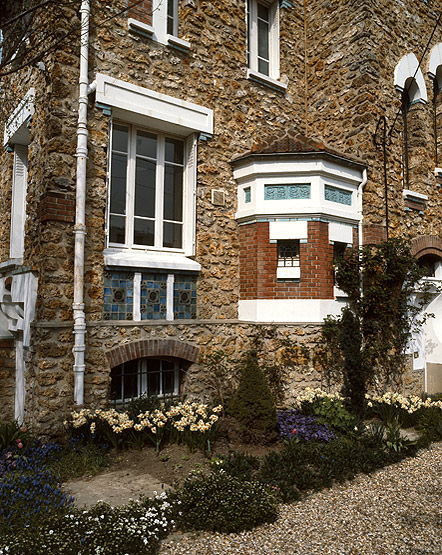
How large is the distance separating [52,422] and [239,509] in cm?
287

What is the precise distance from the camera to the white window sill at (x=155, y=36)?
658 cm

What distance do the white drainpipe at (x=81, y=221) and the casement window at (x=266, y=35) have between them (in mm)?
3814

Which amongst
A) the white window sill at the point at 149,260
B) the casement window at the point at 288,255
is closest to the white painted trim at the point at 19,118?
the white window sill at the point at 149,260

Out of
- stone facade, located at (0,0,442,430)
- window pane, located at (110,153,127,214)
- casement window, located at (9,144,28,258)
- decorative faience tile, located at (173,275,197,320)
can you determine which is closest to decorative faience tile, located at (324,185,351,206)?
stone facade, located at (0,0,442,430)

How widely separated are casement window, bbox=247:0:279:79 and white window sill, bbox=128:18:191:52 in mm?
1988

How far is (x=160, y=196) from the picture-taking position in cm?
703

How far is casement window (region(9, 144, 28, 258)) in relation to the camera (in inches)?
296

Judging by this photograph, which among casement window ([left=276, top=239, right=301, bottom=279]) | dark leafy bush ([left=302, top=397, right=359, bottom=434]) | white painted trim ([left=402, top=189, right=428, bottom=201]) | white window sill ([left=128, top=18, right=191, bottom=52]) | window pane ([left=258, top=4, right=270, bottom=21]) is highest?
window pane ([left=258, top=4, right=270, bottom=21])

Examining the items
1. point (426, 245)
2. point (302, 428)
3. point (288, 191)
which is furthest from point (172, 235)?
point (426, 245)

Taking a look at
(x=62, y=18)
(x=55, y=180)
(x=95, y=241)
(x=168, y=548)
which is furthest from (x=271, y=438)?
(x=62, y=18)

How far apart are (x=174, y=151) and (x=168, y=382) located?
3840 millimetres

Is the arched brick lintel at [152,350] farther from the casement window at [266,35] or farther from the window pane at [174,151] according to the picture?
the casement window at [266,35]

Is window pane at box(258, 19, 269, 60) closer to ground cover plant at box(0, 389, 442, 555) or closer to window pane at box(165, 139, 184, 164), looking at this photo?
window pane at box(165, 139, 184, 164)

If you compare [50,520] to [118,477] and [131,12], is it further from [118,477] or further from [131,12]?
[131,12]
